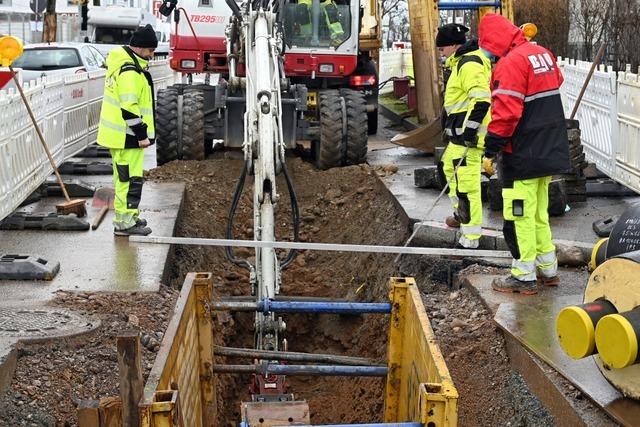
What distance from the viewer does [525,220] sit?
24.1 ft

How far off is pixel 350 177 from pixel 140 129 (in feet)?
16.6

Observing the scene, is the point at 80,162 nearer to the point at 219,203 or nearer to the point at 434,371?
the point at 219,203

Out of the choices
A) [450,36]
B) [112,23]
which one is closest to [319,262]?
[450,36]

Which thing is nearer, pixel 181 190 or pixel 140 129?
pixel 140 129

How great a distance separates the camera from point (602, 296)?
16.8ft

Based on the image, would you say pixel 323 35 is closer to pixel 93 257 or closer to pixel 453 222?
pixel 453 222

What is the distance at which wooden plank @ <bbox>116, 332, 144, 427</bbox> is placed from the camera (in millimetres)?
4098

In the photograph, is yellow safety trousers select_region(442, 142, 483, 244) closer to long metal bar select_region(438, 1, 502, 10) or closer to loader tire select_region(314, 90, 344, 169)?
loader tire select_region(314, 90, 344, 169)

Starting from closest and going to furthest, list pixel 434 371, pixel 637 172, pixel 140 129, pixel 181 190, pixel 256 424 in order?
pixel 434 371, pixel 256 424, pixel 140 129, pixel 637 172, pixel 181 190

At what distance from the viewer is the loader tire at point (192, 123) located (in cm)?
1402

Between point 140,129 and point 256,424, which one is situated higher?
point 140,129

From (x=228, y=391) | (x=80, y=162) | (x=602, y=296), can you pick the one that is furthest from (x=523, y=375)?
(x=80, y=162)

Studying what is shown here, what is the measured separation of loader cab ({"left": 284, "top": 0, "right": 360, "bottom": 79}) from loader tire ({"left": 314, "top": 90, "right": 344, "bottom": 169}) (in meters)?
0.84

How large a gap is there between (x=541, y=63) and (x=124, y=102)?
13.3 feet
